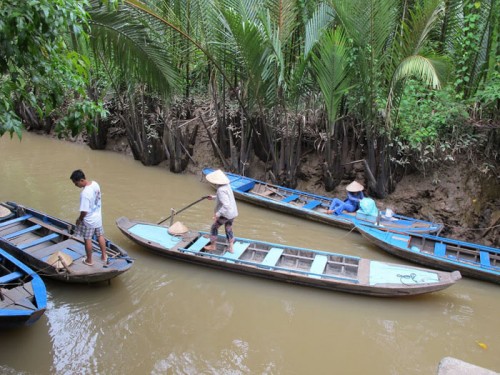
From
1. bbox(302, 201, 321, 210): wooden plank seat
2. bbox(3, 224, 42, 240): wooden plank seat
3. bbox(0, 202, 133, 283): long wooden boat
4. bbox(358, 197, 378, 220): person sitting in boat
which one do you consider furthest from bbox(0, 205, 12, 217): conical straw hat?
bbox(358, 197, 378, 220): person sitting in boat

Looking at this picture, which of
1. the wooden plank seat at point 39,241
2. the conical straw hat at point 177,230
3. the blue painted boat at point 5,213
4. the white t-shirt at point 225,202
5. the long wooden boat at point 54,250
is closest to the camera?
the long wooden boat at point 54,250

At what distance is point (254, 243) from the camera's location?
664 cm

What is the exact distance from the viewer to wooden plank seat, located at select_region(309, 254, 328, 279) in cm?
584

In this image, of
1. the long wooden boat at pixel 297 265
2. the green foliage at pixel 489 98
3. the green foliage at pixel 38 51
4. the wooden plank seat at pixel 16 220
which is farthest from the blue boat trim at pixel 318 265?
the wooden plank seat at pixel 16 220

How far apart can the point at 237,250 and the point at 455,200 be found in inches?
183

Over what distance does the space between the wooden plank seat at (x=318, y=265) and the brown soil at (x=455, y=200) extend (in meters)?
3.15

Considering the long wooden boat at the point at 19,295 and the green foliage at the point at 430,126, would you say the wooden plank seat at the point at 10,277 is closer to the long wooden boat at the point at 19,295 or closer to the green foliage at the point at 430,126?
the long wooden boat at the point at 19,295

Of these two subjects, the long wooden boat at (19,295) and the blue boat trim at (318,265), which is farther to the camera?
the blue boat trim at (318,265)

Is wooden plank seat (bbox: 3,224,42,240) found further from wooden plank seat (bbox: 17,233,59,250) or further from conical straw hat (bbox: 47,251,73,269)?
conical straw hat (bbox: 47,251,73,269)

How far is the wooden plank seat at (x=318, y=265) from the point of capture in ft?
19.2

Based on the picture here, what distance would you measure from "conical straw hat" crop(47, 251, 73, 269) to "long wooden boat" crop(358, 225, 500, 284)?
4624 mm

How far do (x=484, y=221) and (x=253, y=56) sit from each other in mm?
5415

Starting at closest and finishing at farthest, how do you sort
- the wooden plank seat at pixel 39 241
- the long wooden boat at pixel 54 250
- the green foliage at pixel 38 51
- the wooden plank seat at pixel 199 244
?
the green foliage at pixel 38 51
the long wooden boat at pixel 54 250
the wooden plank seat at pixel 39 241
the wooden plank seat at pixel 199 244

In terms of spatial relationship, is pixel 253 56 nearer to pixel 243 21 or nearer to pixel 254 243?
pixel 243 21
